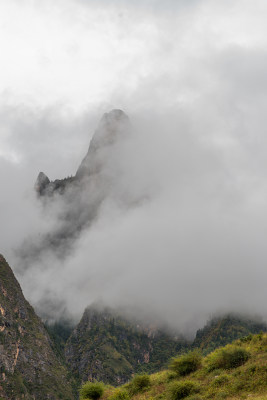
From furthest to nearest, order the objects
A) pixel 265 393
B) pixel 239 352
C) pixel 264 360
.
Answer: pixel 239 352 → pixel 264 360 → pixel 265 393

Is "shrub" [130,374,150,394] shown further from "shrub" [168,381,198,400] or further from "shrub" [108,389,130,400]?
"shrub" [168,381,198,400]

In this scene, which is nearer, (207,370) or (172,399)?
(172,399)

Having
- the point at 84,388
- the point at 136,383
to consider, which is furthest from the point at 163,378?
the point at 84,388

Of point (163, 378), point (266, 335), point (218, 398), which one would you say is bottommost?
point (218, 398)

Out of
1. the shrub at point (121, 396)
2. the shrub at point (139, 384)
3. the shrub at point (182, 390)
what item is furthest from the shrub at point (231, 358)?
the shrub at point (121, 396)

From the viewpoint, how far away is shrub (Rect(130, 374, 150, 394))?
1268 inches

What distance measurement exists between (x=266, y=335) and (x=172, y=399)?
11.5m

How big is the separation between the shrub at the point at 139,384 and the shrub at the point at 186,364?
3.15 meters

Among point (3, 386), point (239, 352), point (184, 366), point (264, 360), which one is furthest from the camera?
point (3, 386)

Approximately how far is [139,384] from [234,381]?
39.6 ft

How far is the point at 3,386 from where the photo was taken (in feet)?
655

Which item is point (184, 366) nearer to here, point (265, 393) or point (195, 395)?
point (195, 395)

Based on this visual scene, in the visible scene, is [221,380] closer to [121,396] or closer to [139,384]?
[121,396]

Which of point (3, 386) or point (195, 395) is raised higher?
Answer: point (3, 386)
